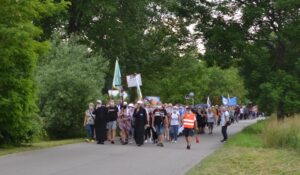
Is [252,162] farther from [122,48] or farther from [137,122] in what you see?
[122,48]

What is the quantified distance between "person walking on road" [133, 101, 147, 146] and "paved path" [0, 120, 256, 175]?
1.52 metres

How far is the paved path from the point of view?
13.9 metres

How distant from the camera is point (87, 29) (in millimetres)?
40375

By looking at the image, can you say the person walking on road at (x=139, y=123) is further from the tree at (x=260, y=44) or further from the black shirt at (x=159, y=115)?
the tree at (x=260, y=44)

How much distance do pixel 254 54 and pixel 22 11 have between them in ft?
61.1

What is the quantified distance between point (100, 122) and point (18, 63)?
202 inches

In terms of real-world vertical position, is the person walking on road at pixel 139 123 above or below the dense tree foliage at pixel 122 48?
below

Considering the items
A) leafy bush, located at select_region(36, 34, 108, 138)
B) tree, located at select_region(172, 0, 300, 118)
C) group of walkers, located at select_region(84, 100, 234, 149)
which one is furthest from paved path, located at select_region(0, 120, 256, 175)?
tree, located at select_region(172, 0, 300, 118)

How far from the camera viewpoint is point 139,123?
75.4 ft

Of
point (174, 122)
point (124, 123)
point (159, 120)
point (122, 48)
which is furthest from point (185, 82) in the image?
point (159, 120)

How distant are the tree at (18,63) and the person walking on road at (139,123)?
416 cm

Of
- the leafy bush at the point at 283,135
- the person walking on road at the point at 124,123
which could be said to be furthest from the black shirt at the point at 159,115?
the leafy bush at the point at 283,135

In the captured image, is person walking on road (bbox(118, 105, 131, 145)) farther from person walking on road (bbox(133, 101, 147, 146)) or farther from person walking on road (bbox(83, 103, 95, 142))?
person walking on road (bbox(83, 103, 95, 142))

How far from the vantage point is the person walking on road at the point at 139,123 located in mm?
22844
